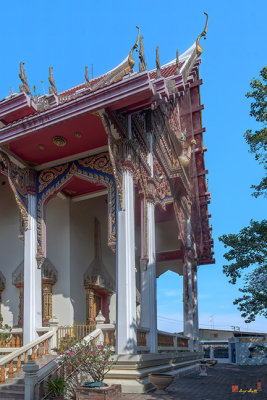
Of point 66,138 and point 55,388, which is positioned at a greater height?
point 66,138

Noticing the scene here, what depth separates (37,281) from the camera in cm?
1156

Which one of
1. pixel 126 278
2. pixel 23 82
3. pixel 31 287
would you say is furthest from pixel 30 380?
pixel 23 82

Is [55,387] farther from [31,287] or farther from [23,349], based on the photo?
[31,287]

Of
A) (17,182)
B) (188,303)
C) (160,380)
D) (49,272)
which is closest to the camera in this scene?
(160,380)

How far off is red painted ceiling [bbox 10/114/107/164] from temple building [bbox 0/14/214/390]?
0.03m

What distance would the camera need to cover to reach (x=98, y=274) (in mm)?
14977

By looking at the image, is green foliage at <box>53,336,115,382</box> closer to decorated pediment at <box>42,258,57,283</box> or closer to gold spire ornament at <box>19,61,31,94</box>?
decorated pediment at <box>42,258,57,283</box>

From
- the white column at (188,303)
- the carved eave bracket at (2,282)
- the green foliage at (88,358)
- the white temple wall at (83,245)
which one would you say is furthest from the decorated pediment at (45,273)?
the white column at (188,303)

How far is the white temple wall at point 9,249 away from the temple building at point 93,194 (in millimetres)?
36

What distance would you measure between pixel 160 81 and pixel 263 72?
236 centimetres

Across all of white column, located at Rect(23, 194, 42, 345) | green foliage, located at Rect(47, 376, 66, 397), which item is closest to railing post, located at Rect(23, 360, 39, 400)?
green foliage, located at Rect(47, 376, 66, 397)

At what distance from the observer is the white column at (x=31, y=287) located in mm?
11180

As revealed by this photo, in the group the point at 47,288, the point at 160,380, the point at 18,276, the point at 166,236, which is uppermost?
the point at 166,236

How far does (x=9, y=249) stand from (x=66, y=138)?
5705 millimetres
